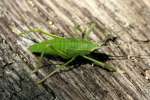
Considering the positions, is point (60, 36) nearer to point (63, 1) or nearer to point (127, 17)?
point (63, 1)

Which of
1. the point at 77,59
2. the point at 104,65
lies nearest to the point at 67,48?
the point at 77,59

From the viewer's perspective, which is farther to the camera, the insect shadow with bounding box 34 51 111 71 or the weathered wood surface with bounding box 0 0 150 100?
the insect shadow with bounding box 34 51 111 71

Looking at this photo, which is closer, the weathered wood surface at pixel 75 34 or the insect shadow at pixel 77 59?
the weathered wood surface at pixel 75 34

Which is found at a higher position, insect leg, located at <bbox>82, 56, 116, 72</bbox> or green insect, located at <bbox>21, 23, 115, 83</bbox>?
green insect, located at <bbox>21, 23, 115, 83</bbox>

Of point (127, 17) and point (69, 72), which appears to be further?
point (127, 17)

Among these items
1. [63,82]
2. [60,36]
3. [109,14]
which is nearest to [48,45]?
[60,36]
